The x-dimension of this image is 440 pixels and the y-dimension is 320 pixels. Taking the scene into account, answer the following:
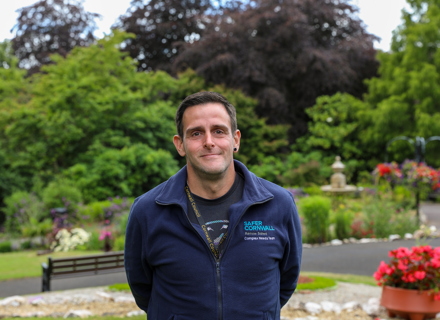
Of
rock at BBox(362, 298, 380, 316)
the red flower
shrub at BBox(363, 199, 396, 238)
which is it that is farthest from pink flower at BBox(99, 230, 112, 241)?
the red flower

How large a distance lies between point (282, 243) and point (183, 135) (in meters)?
0.70

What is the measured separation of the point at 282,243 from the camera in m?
2.24

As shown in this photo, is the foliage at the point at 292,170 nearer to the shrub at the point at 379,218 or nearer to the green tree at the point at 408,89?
the green tree at the point at 408,89

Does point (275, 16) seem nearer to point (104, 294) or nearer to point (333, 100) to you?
point (333, 100)

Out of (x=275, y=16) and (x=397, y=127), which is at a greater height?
(x=275, y=16)

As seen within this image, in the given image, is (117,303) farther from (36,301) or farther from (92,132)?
(92,132)

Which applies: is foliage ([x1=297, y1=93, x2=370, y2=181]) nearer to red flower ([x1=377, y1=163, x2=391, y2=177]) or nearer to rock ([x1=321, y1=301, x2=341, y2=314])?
red flower ([x1=377, y1=163, x2=391, y2=177])

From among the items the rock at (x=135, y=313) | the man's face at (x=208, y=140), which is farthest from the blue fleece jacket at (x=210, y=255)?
the rock at (x=135, y=313)

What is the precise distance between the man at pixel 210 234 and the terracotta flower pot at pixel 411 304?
3.12 metres

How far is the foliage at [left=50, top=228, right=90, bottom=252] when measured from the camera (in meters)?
11.9

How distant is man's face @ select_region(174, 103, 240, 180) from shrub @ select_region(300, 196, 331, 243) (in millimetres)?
9316

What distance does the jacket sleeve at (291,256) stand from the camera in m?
2.31

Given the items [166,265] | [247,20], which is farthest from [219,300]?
[247,20]

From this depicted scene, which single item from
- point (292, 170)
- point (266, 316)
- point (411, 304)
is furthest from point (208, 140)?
point (292, 170)
